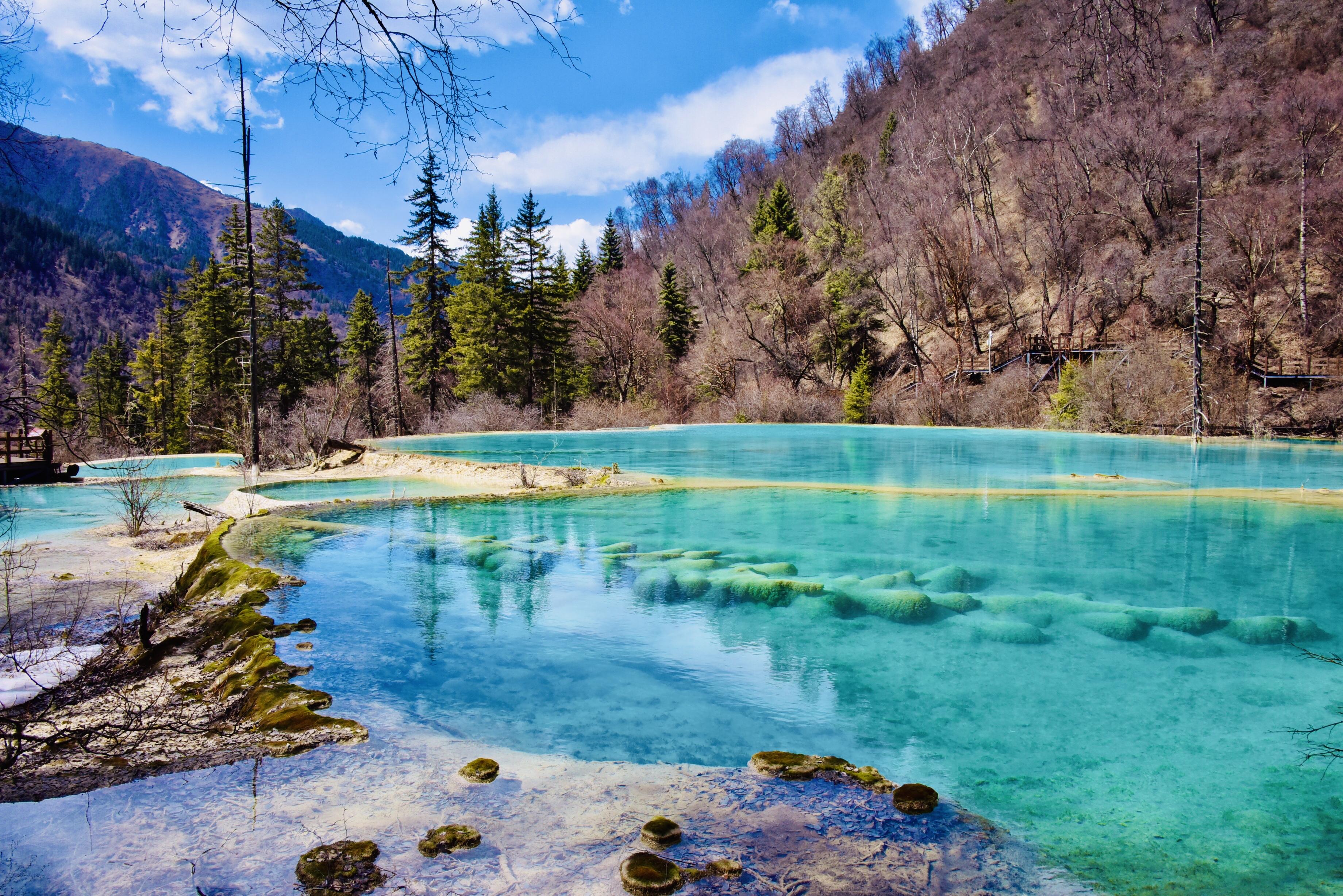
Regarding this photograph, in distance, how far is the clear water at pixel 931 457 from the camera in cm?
1196

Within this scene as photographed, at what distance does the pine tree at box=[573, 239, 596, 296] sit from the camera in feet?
141

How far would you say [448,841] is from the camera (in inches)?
92.6

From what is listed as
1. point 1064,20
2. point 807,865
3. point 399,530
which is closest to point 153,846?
point 807,865

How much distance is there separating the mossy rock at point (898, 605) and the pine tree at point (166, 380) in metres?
36.1

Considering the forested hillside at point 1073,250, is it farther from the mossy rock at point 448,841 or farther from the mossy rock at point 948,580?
the mossy rock at point 448,841

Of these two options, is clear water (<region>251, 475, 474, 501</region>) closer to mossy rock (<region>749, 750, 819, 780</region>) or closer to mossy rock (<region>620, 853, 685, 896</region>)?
mossy rock (<region>749, 750, 819, 780</region>)

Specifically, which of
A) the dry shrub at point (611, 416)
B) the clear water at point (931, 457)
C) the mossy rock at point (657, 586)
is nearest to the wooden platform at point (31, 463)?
the clear water at point (931, 457)

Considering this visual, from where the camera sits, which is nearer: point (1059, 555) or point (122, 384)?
point (1059, 555)

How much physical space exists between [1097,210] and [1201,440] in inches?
640

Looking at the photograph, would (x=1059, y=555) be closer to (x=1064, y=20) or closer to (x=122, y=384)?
(x=1064, y=20)

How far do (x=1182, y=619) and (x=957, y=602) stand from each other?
1.55 meters

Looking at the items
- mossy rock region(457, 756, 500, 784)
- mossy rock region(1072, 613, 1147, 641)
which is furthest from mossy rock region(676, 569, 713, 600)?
mossy rock region(457, 756, 500, 784)

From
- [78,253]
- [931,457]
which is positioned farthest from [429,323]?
[78,253]

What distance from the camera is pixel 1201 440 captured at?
17672 millimetres
